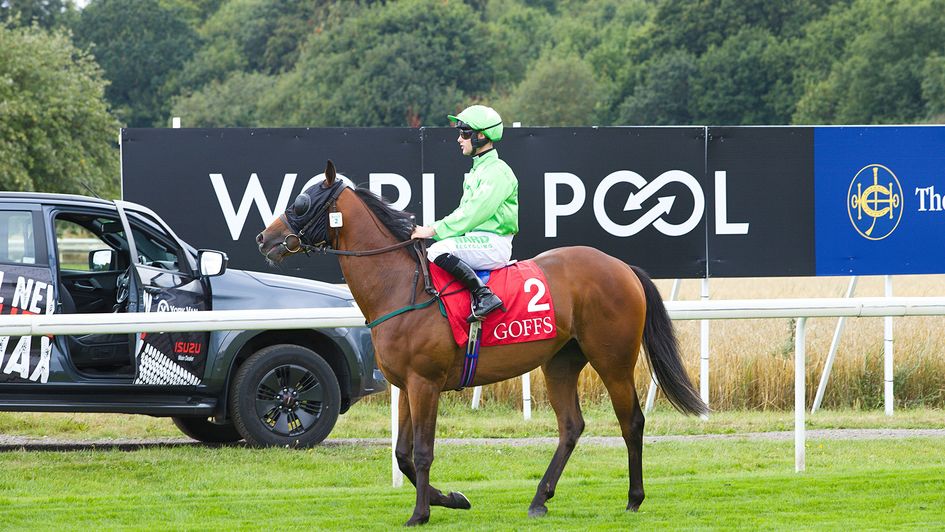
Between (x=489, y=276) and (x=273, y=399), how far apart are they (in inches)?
129

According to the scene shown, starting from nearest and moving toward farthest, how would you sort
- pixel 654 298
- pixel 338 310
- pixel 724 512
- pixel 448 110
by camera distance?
pixel 724 512, pixel 654 298, pixel 338 310, pixel 448 110

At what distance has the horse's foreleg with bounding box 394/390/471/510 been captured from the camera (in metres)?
7.04

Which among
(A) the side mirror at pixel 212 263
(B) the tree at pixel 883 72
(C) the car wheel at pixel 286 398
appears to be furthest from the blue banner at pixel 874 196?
(B) the tree at pixel 883 72

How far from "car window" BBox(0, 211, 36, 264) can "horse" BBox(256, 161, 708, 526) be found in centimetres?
298

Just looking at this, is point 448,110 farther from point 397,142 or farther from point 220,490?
point 220,490

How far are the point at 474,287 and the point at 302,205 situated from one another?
1.00 metres

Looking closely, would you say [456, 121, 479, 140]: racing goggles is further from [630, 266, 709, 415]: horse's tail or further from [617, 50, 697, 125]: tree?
[617, 50, 697, 125]: tree

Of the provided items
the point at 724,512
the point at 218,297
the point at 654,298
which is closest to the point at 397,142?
the point at 218,297

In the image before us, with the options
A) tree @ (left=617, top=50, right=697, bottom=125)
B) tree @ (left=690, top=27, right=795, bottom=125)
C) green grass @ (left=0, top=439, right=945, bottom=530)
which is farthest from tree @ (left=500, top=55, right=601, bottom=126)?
green grass @ (left=0, top=439, right=945, bottom=530)

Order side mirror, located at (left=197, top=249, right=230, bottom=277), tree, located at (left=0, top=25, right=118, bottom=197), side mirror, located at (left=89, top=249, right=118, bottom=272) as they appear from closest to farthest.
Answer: side mirror, located at (left=197, top=249, right=230, bottom=277) → side mirror, located at (left=89, top=249, right=118, bottom=272) → tree, located at (left=0, top=25, right=118, bottom=197)

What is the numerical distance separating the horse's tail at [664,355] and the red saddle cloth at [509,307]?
75 cm

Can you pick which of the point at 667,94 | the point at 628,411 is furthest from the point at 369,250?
the point at 667,94

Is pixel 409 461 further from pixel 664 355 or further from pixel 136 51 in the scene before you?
pixel 136 51

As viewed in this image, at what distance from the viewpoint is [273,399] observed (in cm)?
975
